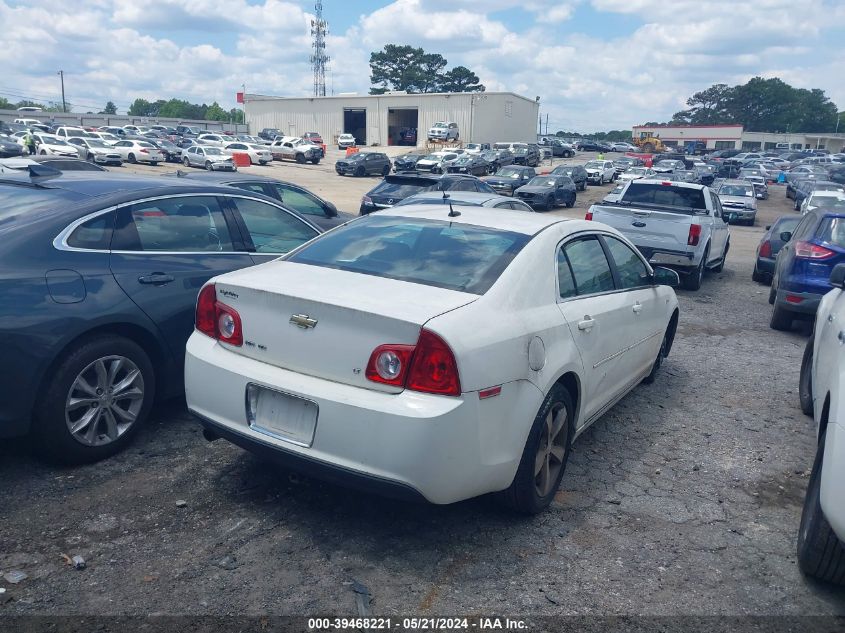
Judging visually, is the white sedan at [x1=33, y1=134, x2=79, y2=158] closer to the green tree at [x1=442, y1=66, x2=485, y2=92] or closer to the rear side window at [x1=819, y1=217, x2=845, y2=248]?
the rear side window at [x1=819, y1=217, x2=845, y2=248]

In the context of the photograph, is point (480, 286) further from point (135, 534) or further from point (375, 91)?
point (375, 91)

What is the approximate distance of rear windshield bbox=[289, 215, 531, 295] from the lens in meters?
3.79

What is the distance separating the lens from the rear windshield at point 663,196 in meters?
12.5

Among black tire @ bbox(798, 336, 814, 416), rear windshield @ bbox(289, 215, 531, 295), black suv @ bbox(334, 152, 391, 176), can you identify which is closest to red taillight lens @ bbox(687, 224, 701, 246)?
black tire @ bbox(798, 336, 814, 416)

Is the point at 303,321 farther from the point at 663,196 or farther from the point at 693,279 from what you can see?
the point at 663,196

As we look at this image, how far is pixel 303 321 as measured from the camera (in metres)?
3.45

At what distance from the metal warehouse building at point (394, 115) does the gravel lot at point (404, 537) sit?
6880cm

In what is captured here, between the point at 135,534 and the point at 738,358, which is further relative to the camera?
the point at 738,358

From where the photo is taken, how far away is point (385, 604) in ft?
10.1

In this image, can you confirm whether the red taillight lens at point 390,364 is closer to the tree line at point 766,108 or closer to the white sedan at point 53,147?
the white sedan at point 53,147

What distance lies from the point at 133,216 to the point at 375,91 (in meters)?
107

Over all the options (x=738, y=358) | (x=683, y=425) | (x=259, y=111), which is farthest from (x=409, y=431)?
(x=259, y=111)

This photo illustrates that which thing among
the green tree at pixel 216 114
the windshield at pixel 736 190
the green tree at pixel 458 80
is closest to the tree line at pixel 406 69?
the green tree at pixel 458 80

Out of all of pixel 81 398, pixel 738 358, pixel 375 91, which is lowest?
pixel 738 358
